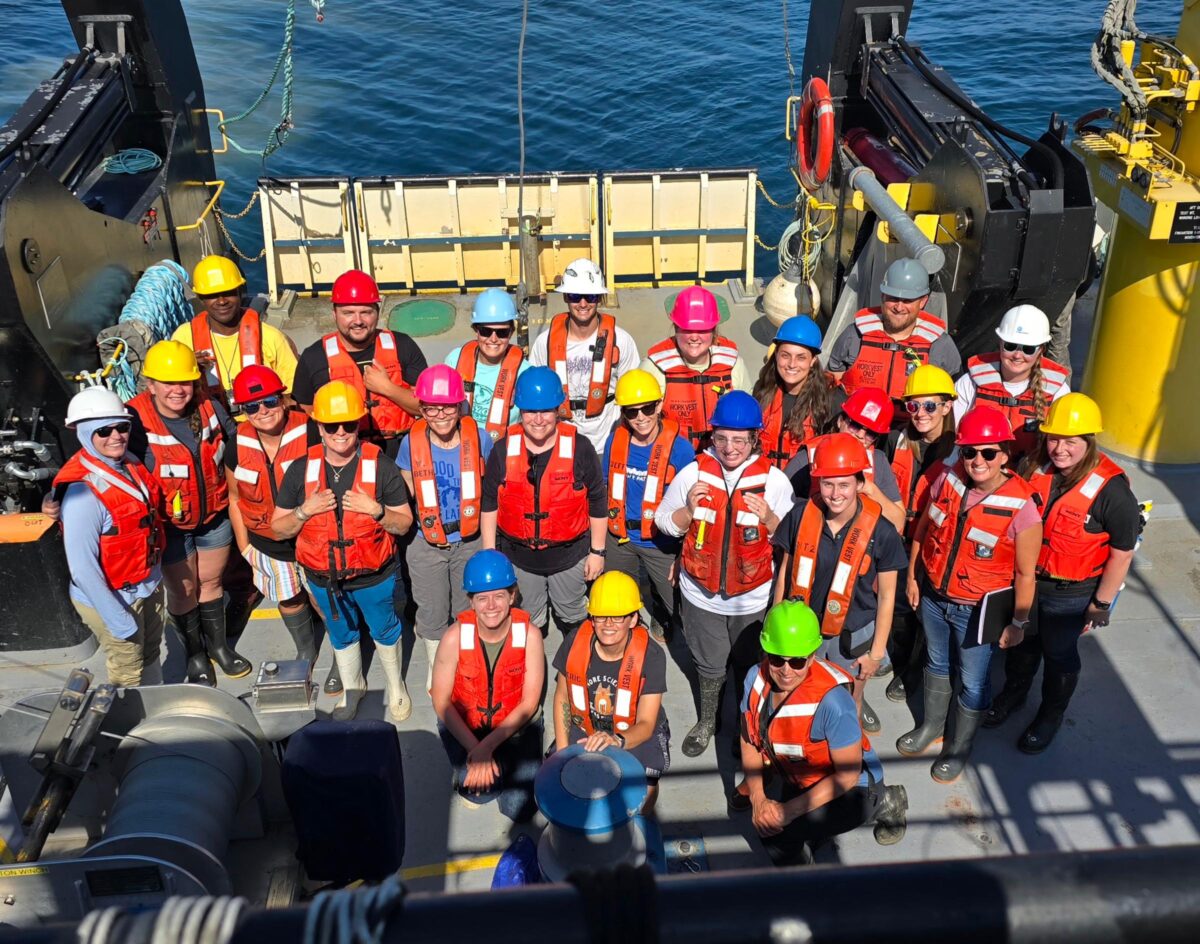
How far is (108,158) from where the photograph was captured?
28.0ft

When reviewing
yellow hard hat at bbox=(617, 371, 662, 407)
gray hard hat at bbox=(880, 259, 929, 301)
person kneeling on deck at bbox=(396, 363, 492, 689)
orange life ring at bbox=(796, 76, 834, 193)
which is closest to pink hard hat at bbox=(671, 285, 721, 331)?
yellow hard hat at bbox=(617, 371, 662, 407)

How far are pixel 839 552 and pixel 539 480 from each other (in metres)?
1.44

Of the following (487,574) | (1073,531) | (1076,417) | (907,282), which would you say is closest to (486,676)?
(487,574)

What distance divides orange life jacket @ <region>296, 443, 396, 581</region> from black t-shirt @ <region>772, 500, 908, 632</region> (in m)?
1.90

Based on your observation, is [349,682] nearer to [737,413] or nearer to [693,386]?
[693,386]

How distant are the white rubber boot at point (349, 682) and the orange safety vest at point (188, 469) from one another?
3.33 feet

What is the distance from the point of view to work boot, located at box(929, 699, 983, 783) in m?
4.89

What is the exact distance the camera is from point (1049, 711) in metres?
5.11

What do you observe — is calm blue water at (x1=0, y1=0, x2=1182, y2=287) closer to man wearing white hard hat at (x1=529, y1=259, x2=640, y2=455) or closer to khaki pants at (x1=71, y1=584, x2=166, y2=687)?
man wearing white hard hat at (x1=529, y1=259, x2=640, y2=455)

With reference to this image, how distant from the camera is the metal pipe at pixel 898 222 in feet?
19.7

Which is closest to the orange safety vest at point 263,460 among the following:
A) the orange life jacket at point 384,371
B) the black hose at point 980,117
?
the orange life jacket at point 384,371

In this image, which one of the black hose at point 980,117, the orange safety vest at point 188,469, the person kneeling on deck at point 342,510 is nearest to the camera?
Answer: the person kneeling on deck at point 342,510

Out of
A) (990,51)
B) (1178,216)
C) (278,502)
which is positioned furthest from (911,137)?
(990,51)

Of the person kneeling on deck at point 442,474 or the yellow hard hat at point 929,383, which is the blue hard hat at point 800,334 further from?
the person kneeling on deck at point 442,474
